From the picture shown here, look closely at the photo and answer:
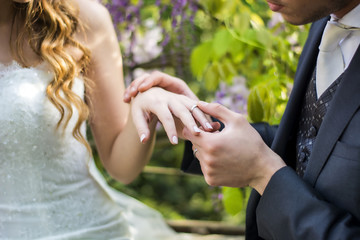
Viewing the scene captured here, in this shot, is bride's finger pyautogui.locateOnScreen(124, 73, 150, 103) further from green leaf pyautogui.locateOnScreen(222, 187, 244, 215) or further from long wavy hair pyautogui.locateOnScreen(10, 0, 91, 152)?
green leaf pyautogui.locateOnScreen(222, 187, 244, 215)

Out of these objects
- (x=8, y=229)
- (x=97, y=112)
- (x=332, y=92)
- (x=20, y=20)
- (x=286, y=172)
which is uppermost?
(x=332, y=92)

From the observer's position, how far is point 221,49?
211 cm

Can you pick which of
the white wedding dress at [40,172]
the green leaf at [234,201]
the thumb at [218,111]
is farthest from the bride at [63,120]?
the green leaf at [234,201]

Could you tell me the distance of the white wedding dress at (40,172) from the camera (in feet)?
5.48

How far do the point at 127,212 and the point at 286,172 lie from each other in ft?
3.02

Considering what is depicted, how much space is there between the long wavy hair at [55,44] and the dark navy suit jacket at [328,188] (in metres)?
0.77

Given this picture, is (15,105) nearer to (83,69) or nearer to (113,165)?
(83,69)

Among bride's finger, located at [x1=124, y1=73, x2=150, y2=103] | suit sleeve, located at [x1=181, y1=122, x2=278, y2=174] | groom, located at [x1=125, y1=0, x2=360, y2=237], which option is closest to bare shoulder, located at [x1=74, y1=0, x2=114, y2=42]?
bride's finger, located at [x1=124, y1=73, x2=150, y2=103]

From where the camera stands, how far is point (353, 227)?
118cm

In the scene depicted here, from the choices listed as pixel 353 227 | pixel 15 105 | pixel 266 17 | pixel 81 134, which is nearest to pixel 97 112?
pixel 81 134

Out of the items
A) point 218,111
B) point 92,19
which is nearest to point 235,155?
point 218,111

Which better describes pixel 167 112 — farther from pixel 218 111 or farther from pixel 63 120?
pixel 63 120

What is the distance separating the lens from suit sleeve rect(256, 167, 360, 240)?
1.18m

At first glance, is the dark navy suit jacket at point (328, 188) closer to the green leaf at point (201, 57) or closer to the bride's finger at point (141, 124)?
the bride's finger at point (141, 124)
